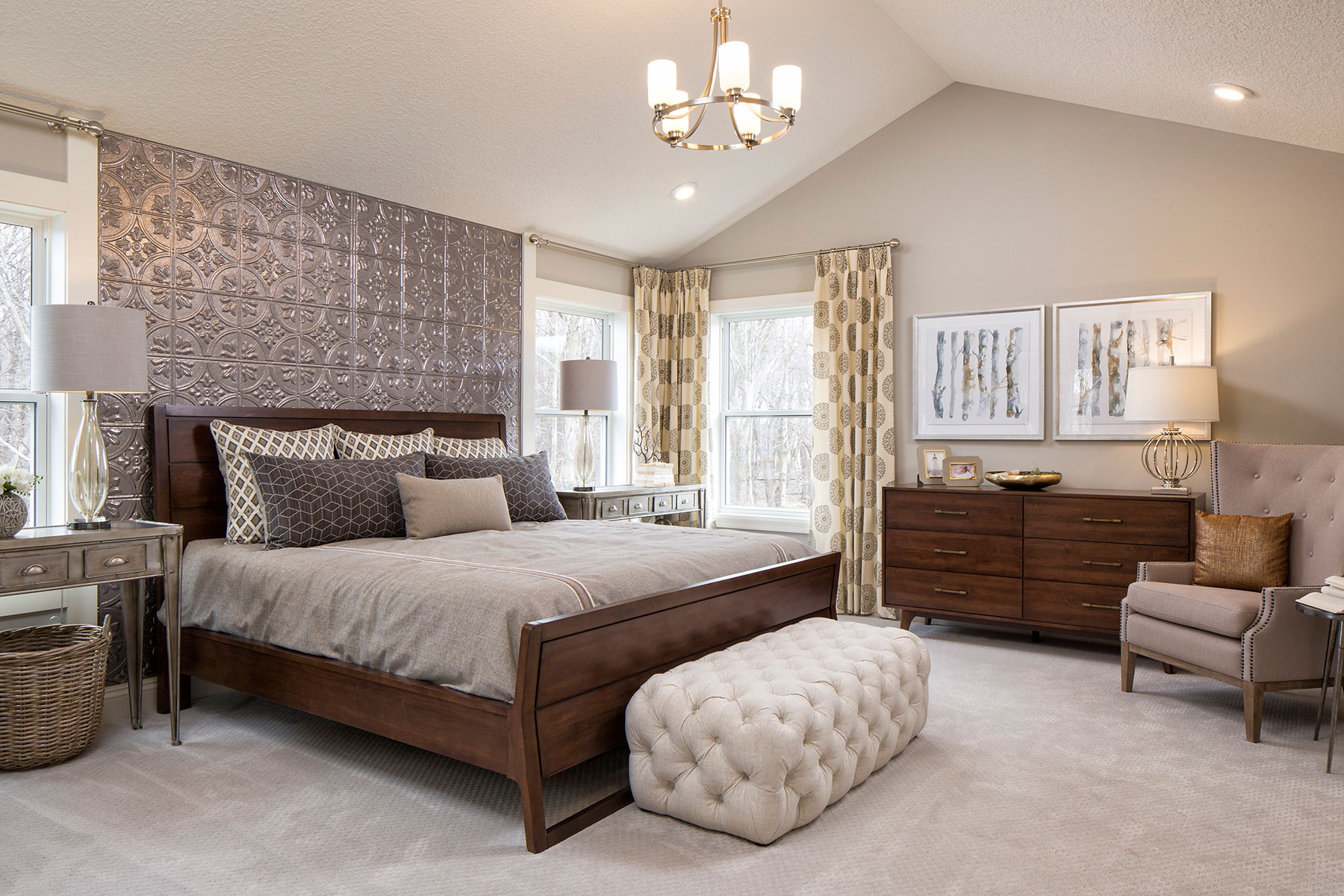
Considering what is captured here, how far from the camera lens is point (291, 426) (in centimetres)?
387

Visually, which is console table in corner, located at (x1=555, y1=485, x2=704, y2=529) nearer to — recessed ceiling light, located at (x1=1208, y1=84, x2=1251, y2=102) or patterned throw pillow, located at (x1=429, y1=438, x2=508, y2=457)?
patterned throw pillow, located at (x1=429, y1=438, x2=508, y2=457)

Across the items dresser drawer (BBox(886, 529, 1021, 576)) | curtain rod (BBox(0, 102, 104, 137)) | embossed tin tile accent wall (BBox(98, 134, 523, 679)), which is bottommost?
dresser drawer (BBox(886, 529, 1021, 576))

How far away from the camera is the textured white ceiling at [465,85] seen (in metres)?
3.00

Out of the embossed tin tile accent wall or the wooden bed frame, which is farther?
the embossed tin tile accent wall

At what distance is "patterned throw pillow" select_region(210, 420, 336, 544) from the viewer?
11.1 ft

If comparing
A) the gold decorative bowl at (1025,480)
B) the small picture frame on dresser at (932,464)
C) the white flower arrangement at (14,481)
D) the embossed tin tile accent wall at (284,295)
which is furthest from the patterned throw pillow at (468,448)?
the gold decorative bowl at (1025,480)

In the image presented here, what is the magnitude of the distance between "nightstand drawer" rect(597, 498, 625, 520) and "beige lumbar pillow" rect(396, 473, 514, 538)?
1.03 metres

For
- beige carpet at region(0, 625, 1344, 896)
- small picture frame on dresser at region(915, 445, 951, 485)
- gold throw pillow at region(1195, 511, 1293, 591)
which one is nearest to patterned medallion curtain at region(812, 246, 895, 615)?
small picture frame on dresser at region(915, 445, 951, 485)

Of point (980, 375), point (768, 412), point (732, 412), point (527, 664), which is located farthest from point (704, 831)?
point (732, 412)

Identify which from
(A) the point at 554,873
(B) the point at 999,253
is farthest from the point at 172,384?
(B) the point at 999,253

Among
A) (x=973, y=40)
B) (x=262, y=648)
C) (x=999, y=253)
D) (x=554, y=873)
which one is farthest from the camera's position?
(x=999, y=253)

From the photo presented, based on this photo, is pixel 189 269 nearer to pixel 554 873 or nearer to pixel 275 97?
pixel 275 97

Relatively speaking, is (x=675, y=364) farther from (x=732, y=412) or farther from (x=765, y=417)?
(x=765, y=417)

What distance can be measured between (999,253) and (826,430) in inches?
56.1
